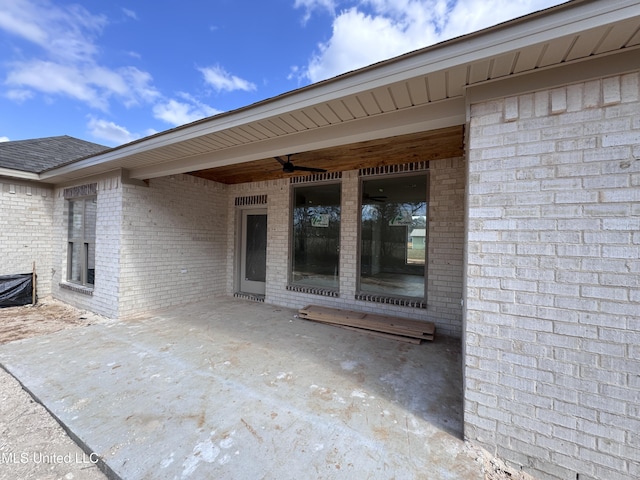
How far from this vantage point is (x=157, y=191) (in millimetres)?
4996

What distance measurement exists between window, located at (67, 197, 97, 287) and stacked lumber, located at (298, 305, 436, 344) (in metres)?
4.42

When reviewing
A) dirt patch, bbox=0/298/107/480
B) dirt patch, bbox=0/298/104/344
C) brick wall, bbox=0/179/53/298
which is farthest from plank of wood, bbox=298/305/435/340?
brick wall, bbox=0/179/53/298

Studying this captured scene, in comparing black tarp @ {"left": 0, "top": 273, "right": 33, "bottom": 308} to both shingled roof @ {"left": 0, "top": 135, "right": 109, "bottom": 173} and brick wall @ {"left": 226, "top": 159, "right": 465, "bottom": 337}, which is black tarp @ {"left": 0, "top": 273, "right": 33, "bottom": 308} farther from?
brick wall @ {"left": 226, "top": 159, "right": 465, "bottom": 337}

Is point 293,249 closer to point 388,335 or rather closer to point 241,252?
point 241,252

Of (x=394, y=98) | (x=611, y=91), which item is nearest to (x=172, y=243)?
(x=394, y=98)

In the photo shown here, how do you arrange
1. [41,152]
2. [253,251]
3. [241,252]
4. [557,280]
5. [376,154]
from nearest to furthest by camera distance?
[557,280], [376,154], [41,152], [253,251], [241,252]

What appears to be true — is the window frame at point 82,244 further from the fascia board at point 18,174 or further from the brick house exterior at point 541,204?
the brick house exterior at point 541,204

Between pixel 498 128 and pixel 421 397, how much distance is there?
2.36 m

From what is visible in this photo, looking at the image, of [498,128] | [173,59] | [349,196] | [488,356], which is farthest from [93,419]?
[173,59]

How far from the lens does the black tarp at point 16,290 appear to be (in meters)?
5.07

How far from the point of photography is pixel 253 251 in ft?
20.8

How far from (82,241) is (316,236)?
4.81m

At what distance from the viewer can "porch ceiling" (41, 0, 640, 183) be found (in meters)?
1.40

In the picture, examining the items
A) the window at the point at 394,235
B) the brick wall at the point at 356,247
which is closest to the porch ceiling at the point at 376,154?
the brick wall at the point at 356,247
